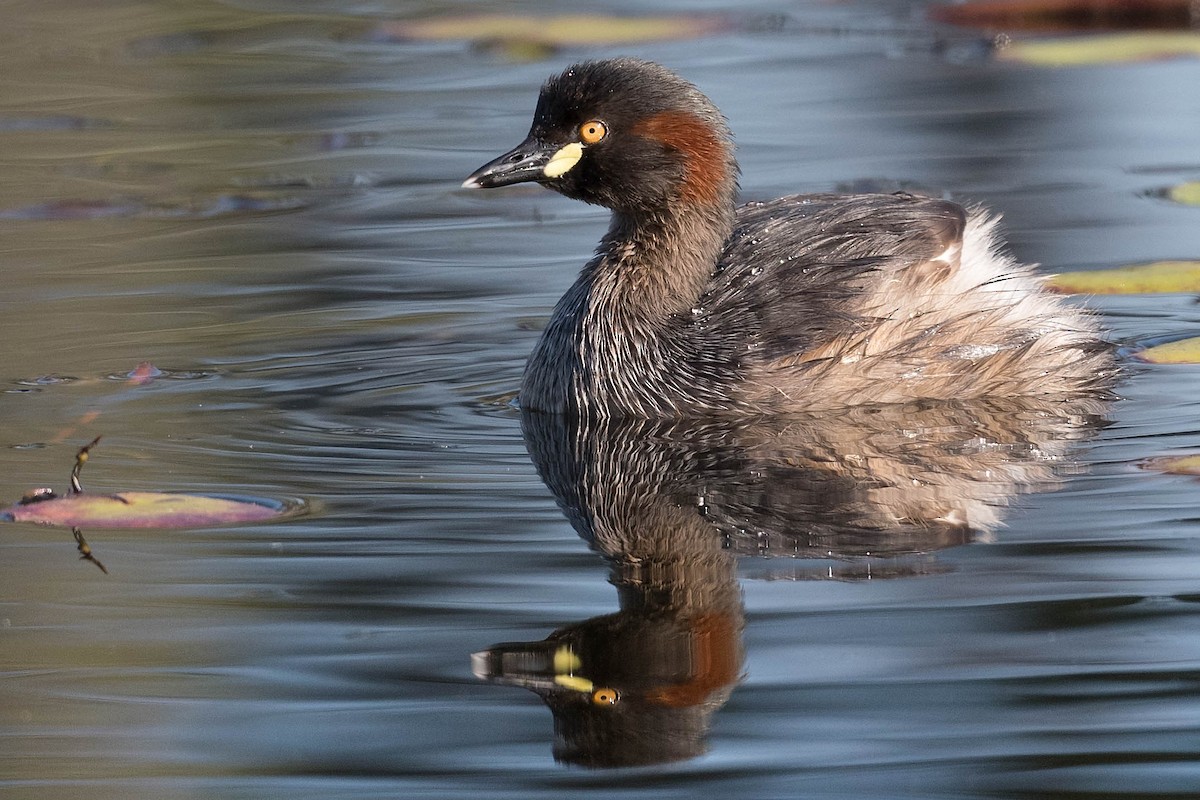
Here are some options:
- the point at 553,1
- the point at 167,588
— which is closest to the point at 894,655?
the point at 167,588

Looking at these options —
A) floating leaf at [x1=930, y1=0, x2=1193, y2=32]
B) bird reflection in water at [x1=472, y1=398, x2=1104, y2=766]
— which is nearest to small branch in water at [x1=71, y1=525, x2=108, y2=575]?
bird reflection in water at [x1=472, y1=398, x2=1104, y2=766]

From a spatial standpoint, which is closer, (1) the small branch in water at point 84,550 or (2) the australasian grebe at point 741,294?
(1) the small branch in water at point 84,550

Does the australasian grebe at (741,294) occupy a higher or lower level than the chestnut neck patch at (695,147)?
lower

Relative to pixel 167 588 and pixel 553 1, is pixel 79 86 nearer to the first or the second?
pixel 553 1

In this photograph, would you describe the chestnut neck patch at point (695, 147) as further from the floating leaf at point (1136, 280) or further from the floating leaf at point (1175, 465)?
the floating leaf at point (1175, 465)

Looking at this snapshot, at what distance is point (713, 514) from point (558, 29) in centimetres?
792

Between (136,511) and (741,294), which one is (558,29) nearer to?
(741,294)

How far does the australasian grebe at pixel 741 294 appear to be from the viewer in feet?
20.7

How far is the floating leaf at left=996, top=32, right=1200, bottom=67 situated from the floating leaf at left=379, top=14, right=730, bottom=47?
2.09 m

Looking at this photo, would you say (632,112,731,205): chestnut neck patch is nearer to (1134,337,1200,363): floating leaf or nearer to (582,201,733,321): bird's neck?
(582,201,733,321): bird's neck

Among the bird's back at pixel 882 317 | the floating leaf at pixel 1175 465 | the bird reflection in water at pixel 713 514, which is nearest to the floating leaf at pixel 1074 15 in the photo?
the bird's back at pixel 882 317

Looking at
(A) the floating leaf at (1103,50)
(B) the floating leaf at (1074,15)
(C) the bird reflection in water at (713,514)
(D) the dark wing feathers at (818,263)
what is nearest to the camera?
(C) the bird reflection in water at (713,514)

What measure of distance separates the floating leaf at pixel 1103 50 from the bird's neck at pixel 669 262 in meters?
5.30

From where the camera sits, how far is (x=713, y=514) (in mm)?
5164
